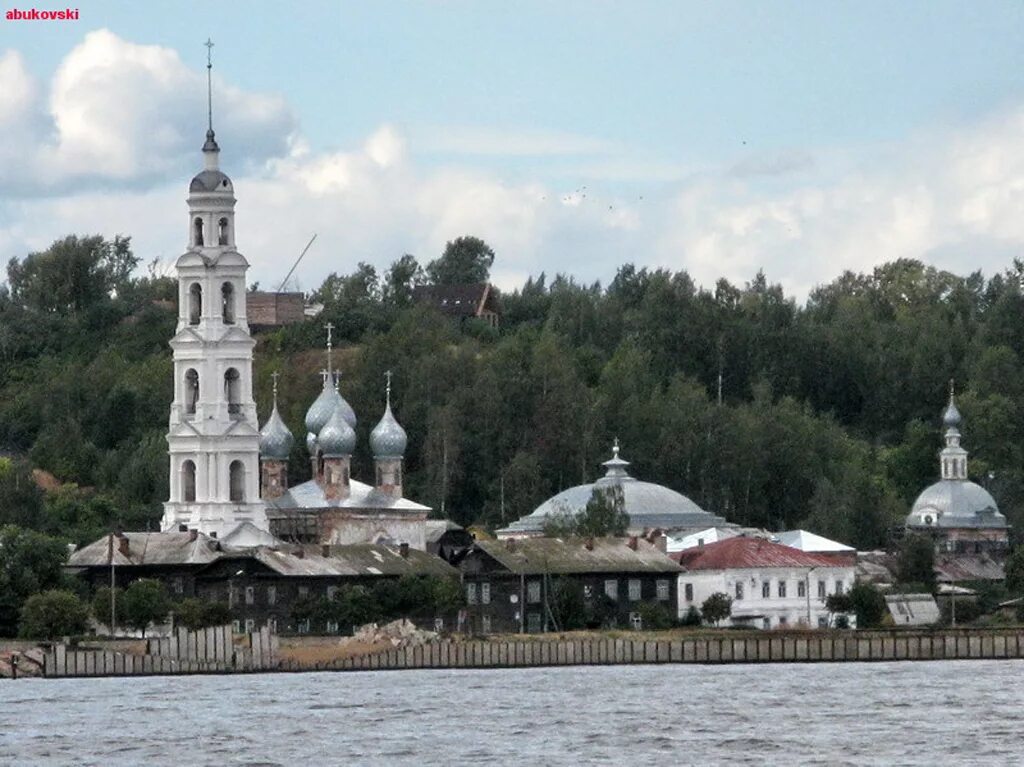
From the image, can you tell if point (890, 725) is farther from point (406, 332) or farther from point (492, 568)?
point (406, 332)

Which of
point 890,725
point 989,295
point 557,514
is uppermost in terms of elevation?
point 989,295

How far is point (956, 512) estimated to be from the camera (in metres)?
141

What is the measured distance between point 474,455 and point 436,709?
195ft

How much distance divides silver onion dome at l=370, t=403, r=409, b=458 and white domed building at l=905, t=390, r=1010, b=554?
20.4 m

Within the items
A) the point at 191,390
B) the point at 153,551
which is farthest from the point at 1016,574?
the point at 153,551

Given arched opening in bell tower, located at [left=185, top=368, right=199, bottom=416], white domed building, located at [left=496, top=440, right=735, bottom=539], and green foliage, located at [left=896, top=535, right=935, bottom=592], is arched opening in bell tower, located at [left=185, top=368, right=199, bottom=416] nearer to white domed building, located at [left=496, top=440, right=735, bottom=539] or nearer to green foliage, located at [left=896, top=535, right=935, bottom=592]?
white domed building, located at [left=496, top=440, right=735, bottom=539]

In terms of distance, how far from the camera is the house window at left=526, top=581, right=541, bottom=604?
115 metres

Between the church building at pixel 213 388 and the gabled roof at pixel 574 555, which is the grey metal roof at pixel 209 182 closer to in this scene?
the church building at pixel 213 388

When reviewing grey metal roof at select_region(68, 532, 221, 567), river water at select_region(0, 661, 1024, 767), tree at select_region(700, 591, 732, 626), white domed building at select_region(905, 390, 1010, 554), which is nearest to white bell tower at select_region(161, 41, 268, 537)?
grey metal roof at select_region(68, 532, 221, 567)

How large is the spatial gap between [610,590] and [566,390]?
24758mm

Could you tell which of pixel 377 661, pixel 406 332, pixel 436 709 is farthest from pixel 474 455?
pixel 436 709

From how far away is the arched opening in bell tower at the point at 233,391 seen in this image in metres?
119

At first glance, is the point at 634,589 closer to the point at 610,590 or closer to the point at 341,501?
the point at 610,590

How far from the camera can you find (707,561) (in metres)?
120
